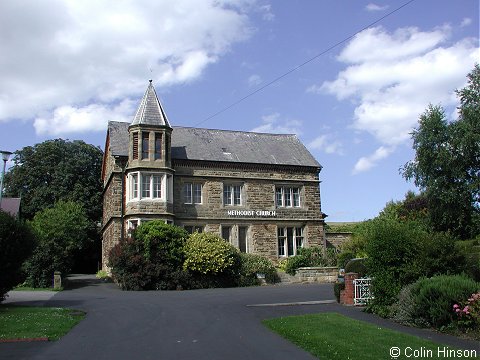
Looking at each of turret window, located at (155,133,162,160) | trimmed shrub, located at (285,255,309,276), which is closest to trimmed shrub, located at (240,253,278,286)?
trimmed shrub, located at (285,255,309,276)

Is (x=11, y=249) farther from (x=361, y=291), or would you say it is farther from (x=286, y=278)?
(x=286, y=278)

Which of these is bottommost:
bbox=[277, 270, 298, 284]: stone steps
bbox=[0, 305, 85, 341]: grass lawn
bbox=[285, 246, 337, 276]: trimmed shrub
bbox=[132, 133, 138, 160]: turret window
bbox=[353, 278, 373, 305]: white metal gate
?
bbox=[277, 270, 298, 284]: stone steps

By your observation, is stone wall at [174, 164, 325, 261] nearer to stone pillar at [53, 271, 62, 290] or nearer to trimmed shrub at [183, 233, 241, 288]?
trimmed shrub at [183, 233, 241, 288]

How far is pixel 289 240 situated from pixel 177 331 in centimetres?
2366

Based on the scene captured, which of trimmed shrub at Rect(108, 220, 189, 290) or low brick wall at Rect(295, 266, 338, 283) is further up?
trimmed shrub at Rect(108, 220, 189, 290)

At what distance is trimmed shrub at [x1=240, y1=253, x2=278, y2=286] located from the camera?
28.2m

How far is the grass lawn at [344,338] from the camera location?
9102 mm

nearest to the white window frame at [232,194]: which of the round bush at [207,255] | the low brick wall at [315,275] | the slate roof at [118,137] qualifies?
the round bush at [207,255]

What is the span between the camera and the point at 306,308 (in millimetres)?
16047

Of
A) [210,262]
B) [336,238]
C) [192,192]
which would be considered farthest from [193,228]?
Result: [336,238]

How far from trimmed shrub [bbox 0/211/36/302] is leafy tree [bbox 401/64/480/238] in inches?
1034

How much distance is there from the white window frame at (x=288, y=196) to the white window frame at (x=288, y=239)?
1.65 meters

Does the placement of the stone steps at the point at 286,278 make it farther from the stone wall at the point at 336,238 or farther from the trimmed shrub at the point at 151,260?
the stone wall at the point at 336,238

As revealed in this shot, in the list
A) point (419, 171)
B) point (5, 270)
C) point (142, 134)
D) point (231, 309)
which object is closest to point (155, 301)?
point (231, 309)
